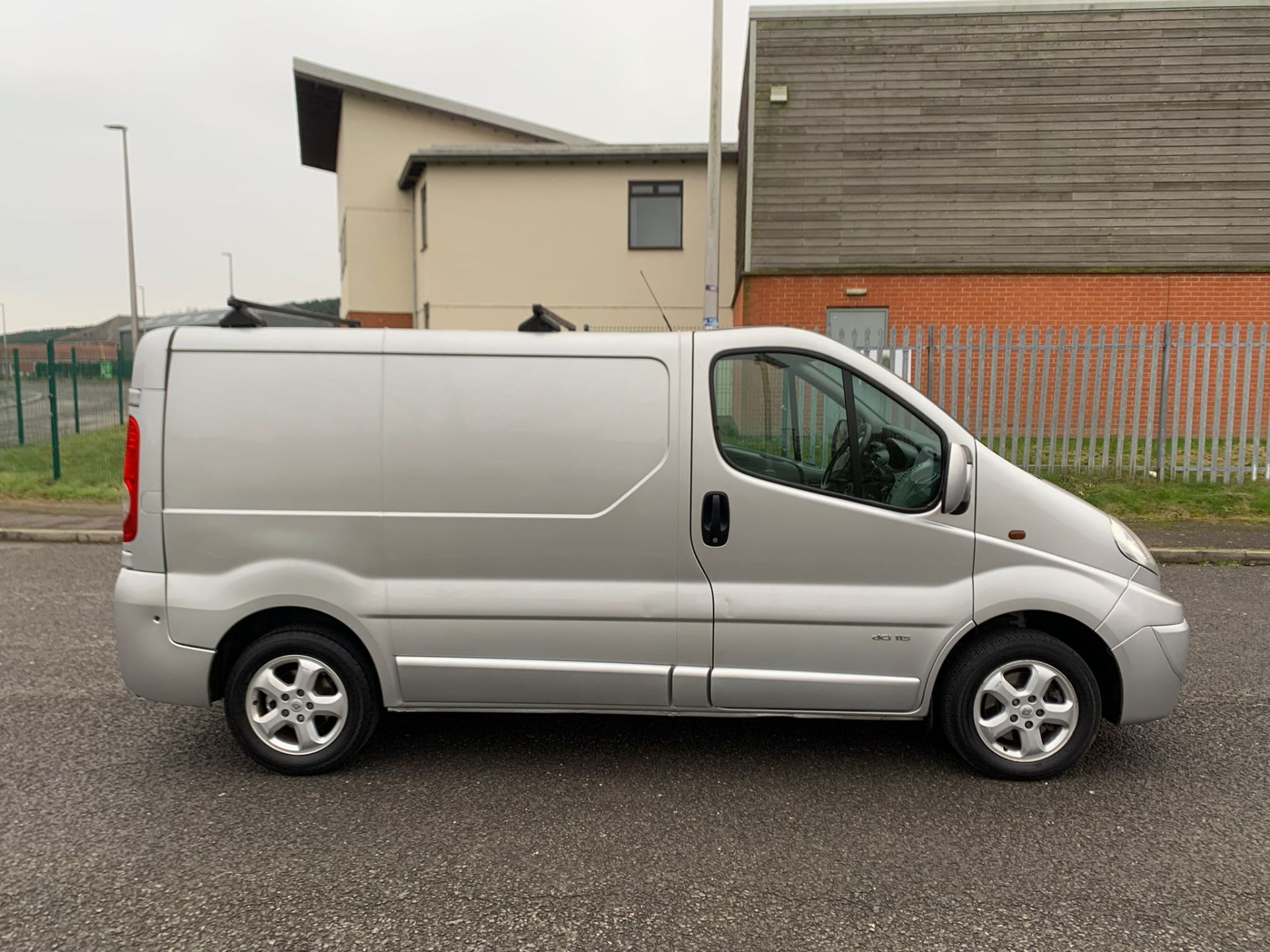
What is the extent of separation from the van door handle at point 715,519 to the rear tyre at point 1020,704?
3.63 ft

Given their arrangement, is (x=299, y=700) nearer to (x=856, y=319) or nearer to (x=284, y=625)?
(x=284, y=625)

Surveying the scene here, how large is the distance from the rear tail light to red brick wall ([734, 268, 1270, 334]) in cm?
1283

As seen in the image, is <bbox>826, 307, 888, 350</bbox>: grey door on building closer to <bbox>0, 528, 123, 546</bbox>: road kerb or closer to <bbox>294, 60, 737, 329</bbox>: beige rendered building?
<bbox>294, 60, 737, 329</bbox>: beige rendered building

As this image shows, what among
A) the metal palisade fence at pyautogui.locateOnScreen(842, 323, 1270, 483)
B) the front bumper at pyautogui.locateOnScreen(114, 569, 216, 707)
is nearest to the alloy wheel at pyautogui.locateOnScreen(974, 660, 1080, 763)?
the front bumper at pyautogui.locateOnScreen(114, 569, 216, 707)

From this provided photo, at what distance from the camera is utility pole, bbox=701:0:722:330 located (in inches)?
494

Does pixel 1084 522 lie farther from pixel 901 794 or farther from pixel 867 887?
pixel 867 887

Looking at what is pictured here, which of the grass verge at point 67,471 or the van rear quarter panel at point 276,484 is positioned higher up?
the van rear quarter panel at point 276,484

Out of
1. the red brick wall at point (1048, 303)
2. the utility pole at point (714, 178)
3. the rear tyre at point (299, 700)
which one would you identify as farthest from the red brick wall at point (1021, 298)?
the rear tyre at point (299, 700)

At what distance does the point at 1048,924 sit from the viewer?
278 cm

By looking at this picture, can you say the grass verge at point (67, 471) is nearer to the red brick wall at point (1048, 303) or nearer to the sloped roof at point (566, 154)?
the sloped roof at point (566, 154)

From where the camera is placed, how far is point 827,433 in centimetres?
391

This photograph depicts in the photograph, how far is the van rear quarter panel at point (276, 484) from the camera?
3.74 m


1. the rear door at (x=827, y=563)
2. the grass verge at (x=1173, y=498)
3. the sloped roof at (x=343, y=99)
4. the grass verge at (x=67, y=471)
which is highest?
the sloped roof at (x=343, y=99)

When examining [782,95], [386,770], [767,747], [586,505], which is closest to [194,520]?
[386,770]
